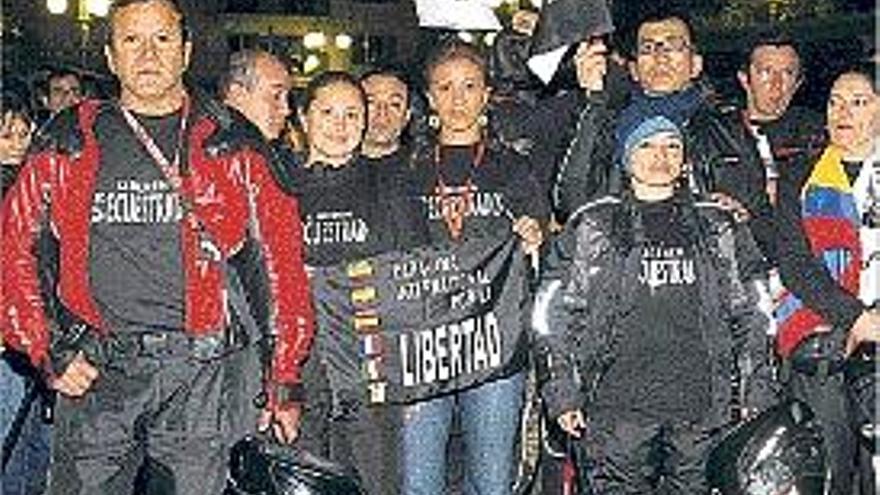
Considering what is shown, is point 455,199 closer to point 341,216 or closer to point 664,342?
point 341,216

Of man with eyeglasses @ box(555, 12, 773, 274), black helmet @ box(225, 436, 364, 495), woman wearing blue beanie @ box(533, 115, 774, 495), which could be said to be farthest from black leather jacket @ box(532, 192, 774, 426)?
black helmet @ box(225, 436, 364, 495)

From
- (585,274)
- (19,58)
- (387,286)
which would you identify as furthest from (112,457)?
(19,58)

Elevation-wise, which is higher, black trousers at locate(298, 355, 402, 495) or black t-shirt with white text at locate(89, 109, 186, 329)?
black t-shirt with white text at locate(89, 109, 186, 329)

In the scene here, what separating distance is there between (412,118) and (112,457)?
2.40 m

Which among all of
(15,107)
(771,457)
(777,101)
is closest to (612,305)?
(771,457)

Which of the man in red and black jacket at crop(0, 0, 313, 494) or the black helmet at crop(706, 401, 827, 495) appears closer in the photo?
the man in red and black jacket at crop(0, 0, 313, 494)

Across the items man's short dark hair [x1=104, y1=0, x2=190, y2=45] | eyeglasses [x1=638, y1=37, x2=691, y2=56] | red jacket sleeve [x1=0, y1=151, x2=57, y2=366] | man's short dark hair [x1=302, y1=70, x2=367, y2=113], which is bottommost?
red jacket sleeve [x1=0, y1=151, x2=57, y2=366]

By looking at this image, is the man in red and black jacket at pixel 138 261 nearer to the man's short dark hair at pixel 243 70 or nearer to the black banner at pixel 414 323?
the black banner at pixel 414 323

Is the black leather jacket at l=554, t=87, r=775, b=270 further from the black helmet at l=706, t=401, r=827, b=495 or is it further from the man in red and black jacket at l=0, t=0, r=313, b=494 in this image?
the man in red and black jacket at l=0, t=0, r=313, b=494

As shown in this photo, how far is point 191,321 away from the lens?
508 centimetres

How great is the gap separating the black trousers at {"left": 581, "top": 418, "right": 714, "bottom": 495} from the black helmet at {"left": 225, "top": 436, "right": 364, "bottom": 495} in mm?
1057

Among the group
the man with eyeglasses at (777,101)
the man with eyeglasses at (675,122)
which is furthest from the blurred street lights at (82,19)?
the man with eyeglasses at (675,122)

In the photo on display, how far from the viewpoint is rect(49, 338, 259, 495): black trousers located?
503cm

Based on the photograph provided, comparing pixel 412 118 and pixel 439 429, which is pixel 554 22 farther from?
pixel 439 429
